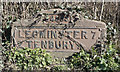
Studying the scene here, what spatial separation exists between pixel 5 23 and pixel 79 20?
1.64 m

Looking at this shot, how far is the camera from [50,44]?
3.83 m

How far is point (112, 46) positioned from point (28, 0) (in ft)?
6.72

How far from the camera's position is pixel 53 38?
150 inches

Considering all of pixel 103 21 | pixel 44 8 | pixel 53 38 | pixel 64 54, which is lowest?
pixel 64 54

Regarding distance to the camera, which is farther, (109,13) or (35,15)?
(109,13)

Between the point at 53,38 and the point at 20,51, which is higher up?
the point at 53,38

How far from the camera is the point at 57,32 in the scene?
3785 millimetres

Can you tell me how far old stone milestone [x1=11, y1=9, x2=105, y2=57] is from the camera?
3.73m

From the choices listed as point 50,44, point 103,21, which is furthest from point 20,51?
point 103,21

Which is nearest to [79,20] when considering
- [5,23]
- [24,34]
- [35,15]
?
[35,15]

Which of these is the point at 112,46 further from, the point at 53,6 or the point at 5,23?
the point at 5,23

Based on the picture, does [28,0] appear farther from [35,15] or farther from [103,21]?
[103,21]

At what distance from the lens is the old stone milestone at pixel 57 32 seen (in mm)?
3727

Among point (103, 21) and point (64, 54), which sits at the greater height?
point (103, 21)
